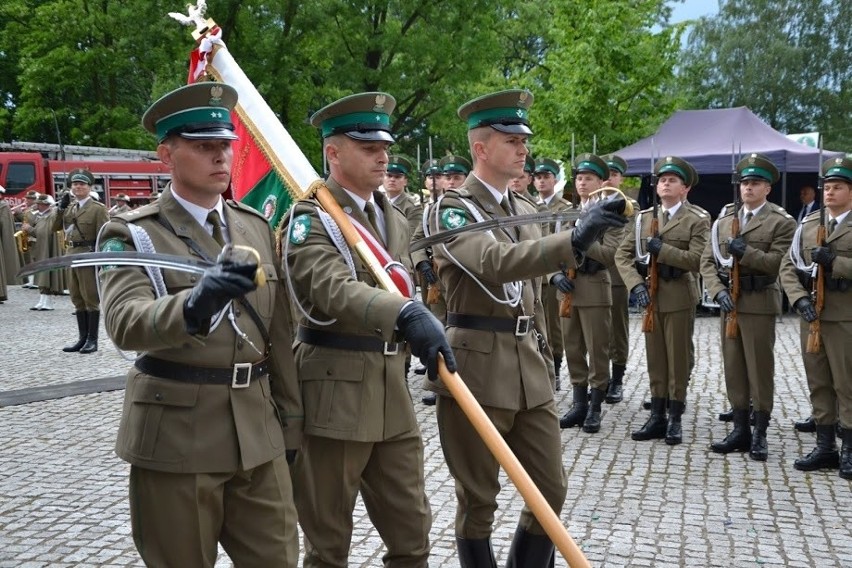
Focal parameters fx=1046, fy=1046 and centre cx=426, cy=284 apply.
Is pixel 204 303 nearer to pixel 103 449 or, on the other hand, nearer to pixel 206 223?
pixel 206 223

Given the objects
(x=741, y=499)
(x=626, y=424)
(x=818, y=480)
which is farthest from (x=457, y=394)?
(x=626, y=424)

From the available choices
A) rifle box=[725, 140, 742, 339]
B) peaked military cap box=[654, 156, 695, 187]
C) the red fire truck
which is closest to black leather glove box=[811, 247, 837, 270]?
rifle box=[725, 140, 742, 339]

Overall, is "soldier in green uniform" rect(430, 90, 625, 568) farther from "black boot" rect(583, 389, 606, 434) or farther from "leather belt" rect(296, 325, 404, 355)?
"black boot" rect(583, 389, 606, 434)

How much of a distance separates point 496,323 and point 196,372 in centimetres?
175

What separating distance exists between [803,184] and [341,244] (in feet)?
54.1

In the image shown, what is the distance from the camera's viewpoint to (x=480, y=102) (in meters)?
4.90

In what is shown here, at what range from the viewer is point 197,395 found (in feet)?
11.4

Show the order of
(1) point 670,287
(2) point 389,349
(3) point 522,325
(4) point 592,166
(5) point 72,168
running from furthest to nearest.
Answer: (5) point 72,168
(4) point 592,166
(1) point 670,287
(3) point 522,325
(2) point 389,349

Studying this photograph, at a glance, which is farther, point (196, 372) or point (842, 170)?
point (842, 170)

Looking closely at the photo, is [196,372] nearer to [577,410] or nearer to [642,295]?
[642,295]

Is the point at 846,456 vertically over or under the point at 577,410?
under

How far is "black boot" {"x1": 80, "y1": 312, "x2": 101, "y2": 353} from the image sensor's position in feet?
45.4

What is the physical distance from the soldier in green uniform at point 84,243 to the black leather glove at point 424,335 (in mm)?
10432

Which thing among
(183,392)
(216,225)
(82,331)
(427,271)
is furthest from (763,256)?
(82,331)
